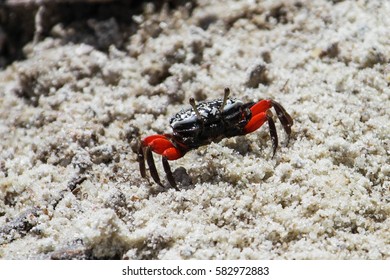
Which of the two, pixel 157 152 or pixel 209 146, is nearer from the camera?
pixel 157 152

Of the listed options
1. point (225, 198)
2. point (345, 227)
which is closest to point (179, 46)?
point (225, 198)

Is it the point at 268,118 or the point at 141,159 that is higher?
the point at 268,118

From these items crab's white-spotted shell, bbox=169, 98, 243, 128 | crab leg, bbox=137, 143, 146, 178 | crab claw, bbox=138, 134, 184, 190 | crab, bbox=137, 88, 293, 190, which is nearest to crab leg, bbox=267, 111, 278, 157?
crab, bbox=137, 88, 293, 190

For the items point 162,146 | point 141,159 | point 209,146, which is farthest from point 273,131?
point 141,159

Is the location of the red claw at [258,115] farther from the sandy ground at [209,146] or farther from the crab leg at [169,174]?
the crab leg at [169,174]

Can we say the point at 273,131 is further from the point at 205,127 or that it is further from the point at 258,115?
the point at 205,127
